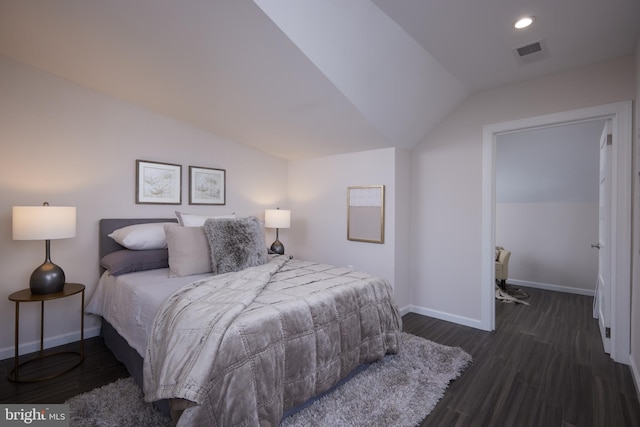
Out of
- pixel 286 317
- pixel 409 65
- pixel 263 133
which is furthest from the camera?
pixel 263 133

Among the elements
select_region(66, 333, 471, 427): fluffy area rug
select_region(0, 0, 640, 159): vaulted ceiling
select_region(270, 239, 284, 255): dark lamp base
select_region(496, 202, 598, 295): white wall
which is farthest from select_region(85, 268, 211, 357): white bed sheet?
select_region(496, 202, 598, 295): white wall

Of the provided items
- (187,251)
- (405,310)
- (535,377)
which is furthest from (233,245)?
(535,377)

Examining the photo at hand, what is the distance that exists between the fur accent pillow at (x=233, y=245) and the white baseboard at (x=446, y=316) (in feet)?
6.77

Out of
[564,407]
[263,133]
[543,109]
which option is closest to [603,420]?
[564,407]

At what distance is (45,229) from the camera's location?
214 centimetres

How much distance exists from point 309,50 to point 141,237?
2.13 metres

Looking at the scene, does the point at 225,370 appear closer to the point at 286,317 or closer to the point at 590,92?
the point at 286,317

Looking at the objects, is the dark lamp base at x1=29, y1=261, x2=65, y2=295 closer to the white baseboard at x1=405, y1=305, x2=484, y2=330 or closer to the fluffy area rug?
the fluffy area rug

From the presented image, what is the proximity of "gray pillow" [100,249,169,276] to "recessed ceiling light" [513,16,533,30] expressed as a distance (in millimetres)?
3394

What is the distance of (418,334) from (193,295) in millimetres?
2260

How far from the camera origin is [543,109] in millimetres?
2855

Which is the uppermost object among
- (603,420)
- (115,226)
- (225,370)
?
(115,226)

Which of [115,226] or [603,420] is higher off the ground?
[115,226]

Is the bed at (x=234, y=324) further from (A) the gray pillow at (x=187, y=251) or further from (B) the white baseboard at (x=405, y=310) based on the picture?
(B) the white baseboard at (x=405, y=310)
